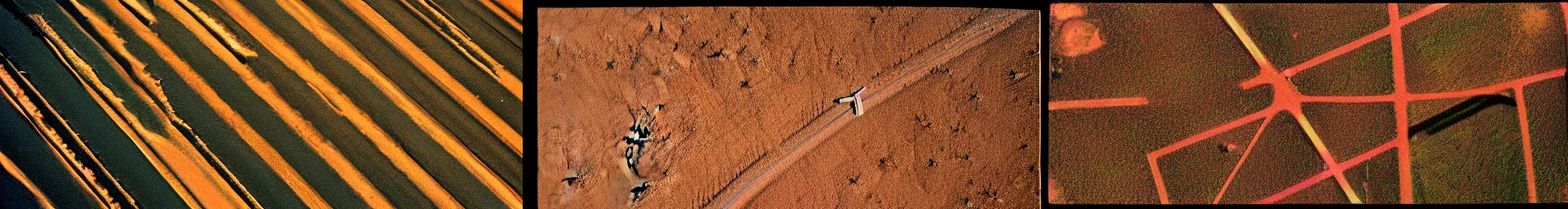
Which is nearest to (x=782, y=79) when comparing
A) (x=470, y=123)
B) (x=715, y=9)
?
(x=715, y=9)

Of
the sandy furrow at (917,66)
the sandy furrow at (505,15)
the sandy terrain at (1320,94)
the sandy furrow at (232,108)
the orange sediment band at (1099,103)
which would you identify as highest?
the sandy furrow at (232,108)

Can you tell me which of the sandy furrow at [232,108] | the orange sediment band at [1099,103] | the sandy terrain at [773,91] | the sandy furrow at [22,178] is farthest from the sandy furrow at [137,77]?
the orange sediment band at [1099,103]

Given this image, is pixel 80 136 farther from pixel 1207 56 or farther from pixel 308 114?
pixel 1207 56

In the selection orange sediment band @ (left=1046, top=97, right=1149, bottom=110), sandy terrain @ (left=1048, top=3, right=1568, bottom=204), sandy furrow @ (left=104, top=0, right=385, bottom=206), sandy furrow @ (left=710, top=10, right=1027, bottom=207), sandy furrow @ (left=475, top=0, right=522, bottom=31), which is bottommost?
sandy terrain @ (left=1048, top=3, right=1568, bottom=204)

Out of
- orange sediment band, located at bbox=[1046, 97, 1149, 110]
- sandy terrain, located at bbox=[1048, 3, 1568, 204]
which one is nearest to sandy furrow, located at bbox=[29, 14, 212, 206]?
orange sediment band, located at bbox=[1046, 97, 1149, 110]

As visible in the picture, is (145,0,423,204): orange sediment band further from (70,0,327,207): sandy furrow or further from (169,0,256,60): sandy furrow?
(70,0,327,207): sandy furrow

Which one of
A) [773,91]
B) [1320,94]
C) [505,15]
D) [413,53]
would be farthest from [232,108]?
[1320,94]

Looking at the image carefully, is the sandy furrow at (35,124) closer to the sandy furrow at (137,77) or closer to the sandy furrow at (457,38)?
the sandy furrow at (137,77)
